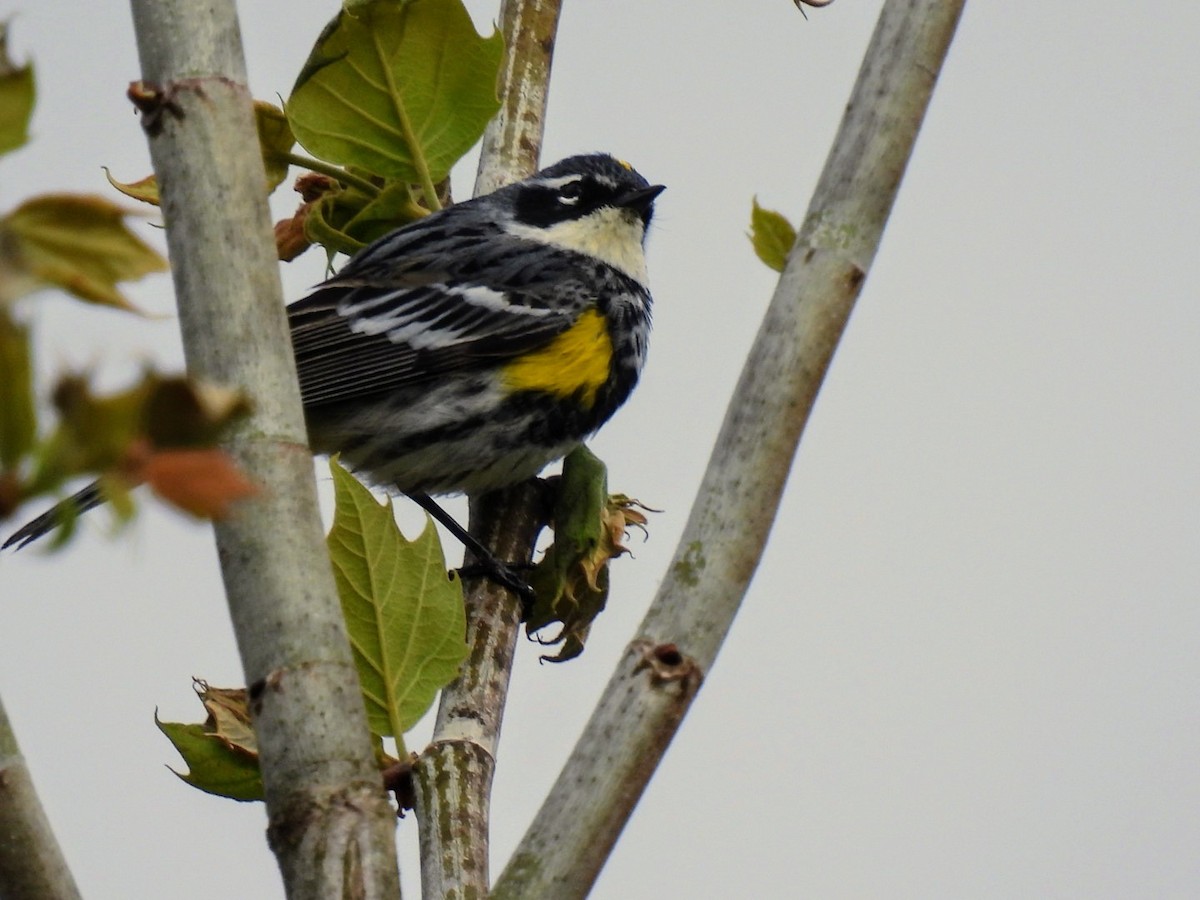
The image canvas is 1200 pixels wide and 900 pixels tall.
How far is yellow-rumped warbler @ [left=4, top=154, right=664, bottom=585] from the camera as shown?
519 centimetres

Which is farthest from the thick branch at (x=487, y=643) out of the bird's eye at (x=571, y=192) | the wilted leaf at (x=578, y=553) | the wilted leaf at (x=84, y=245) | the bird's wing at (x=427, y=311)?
the bird's eye at (x=571, y=192)

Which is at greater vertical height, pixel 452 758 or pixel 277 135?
pixel 277 135

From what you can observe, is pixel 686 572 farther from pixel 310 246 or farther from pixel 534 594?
pixel 310 246

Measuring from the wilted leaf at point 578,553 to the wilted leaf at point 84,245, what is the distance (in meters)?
2.48

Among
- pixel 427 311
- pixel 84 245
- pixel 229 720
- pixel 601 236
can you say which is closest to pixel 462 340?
pixel 427 311

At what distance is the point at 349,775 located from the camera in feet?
5.43

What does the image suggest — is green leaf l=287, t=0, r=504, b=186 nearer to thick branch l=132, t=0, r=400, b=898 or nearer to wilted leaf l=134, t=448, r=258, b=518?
thick branch l=132, t=0, r=400, b=898

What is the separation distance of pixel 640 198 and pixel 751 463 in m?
4.16

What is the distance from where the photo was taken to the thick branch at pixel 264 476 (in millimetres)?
1654

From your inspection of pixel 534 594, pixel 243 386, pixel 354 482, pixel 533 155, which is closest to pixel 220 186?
pixel 243 386

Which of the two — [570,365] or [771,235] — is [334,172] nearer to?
[570,365]

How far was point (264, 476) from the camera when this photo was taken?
5.64ft

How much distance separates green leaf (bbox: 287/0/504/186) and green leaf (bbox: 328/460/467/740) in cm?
134

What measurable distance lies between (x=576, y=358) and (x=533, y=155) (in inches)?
52.3
